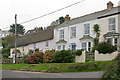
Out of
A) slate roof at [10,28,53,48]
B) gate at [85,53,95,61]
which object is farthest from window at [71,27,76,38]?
gate at [85,53,95,61]

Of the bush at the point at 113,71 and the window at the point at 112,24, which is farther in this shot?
the window at the point at 112,24

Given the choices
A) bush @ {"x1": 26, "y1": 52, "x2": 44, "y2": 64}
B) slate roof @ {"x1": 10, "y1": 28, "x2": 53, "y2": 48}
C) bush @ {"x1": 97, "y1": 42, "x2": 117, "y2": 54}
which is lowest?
bush @ {"x1": 26, "y1": 52, "x2": 44, "y2": 64}

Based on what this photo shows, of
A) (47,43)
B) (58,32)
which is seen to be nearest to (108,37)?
(58,32)

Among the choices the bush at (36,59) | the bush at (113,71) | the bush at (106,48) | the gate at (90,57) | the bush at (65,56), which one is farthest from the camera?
the bush at (36,59)

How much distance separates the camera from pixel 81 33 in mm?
36375

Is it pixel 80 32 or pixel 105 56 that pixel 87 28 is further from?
pixel 105 56

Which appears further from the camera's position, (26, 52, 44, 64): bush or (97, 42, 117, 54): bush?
(26, 52, 44, 64): bush

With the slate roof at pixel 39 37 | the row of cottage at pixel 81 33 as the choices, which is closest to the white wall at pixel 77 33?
the row of cottage at pixel 81 33

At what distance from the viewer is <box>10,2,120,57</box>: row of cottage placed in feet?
101

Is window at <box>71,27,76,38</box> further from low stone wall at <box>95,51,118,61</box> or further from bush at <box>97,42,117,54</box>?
bush at <box>97,42,117,54</box>

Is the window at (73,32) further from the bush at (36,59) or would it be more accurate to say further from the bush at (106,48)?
the bush at (106,48)

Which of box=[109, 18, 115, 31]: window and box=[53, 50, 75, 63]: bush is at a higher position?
box=[109, 18, 115, 31]: window

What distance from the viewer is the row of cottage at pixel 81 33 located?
30.7 meters

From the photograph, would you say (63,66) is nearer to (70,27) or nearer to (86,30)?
(86,30)
